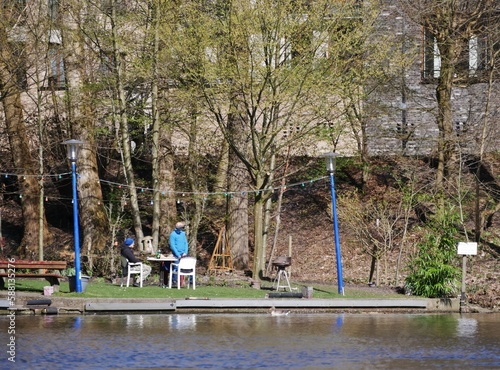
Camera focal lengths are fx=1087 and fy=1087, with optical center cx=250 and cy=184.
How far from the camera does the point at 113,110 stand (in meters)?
34.3

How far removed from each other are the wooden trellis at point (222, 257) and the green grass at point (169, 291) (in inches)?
169

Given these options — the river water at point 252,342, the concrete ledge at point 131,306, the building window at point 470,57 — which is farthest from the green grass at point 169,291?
the building window at point 470,57

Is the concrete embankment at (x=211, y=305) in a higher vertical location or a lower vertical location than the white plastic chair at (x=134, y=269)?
lower

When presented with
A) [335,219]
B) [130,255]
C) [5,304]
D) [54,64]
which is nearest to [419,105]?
[54,64]

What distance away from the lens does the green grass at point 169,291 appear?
25.0 m

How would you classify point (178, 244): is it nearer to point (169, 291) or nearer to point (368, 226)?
point (169, 291)

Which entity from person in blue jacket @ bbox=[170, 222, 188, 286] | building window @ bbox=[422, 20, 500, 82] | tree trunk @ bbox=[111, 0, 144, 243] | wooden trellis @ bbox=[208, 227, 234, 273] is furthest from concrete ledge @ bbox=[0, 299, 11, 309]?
building window @ bbox=[422, 20, 500, 82]

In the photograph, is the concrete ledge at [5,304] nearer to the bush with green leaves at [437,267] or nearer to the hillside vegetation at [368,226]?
the hillside vegetation at [368,226]

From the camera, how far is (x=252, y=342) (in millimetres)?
18641

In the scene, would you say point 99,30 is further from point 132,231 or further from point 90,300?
point 90,300

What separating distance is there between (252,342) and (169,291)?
7958 mm

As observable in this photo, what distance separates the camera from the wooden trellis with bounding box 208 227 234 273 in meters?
33.8

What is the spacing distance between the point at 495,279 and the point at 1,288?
14.4 meters

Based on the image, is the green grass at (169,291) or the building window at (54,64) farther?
the building window at (54,64)
